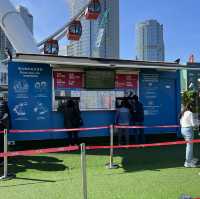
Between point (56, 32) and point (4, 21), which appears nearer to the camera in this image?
point (4, 21)

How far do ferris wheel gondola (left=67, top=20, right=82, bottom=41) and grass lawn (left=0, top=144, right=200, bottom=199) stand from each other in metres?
31.0

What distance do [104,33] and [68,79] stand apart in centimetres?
3321

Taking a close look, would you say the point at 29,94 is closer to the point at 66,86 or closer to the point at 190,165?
the point at 66,86

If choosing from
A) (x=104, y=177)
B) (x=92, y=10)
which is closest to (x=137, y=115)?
(x=104, y=177)

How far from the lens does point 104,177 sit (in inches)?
397

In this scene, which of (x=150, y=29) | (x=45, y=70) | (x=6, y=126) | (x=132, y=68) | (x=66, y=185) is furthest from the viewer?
(x=150, y=29)

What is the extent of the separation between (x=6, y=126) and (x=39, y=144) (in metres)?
2.14

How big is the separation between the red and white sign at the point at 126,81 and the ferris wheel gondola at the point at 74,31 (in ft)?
92.5

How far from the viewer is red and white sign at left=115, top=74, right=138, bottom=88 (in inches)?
632

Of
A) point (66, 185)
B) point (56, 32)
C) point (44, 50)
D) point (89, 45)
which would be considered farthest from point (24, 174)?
point (89, 45)

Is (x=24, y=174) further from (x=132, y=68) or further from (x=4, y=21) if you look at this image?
(x=4, y=21)

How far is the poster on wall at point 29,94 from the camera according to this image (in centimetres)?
1426

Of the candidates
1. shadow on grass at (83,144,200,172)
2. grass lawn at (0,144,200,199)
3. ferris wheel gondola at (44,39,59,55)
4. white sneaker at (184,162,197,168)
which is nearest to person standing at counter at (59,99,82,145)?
shadow on grass at (83,144,200,172)

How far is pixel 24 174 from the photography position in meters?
10.6
